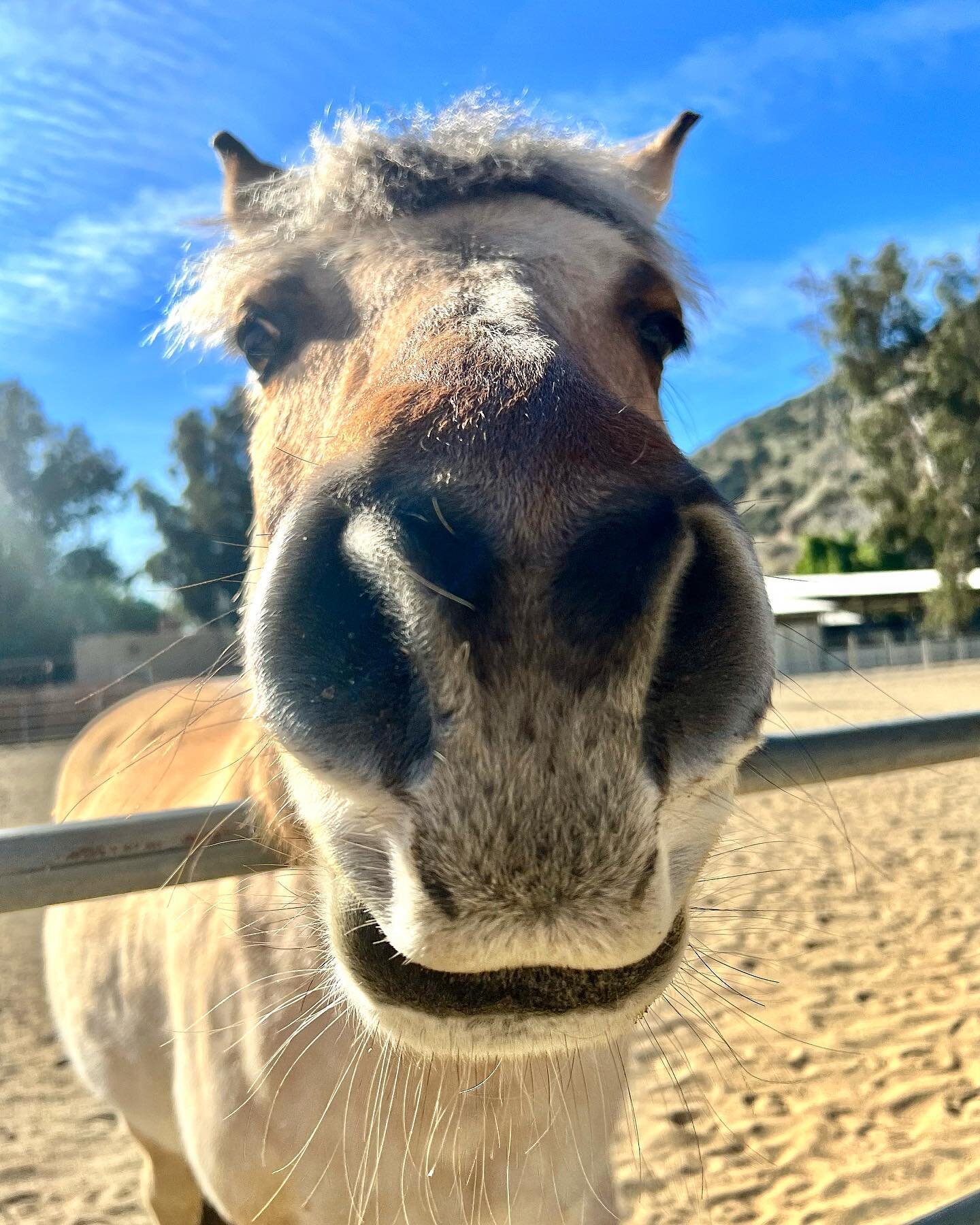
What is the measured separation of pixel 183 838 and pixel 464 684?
828 millimetres

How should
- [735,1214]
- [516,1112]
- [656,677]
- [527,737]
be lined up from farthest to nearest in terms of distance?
[735,1214] < [516,1112] < [656,677] < [527,737]

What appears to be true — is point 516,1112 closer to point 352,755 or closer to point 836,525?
point 352,755

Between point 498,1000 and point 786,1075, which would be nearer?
point 498,1000

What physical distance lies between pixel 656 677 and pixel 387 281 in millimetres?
1086

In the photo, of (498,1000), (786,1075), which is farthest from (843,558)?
(498,1000)

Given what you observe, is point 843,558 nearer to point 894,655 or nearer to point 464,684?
point 894,655

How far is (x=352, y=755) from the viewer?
0.93 m

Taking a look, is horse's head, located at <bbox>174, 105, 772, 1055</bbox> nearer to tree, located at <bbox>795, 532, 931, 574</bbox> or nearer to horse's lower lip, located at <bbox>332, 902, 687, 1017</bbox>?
horse's lower lip, located at <bbox>332, 902, 687, 1017</bbox>

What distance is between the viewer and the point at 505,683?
35.0 inches

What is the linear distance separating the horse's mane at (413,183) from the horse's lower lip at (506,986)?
1.53 meters

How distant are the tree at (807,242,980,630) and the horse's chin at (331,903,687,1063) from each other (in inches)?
1430

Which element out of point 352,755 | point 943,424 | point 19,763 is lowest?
point 19,763

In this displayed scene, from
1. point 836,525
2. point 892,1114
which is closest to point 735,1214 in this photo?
point 892,1114

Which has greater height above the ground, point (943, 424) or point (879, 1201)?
point (943, 424)
